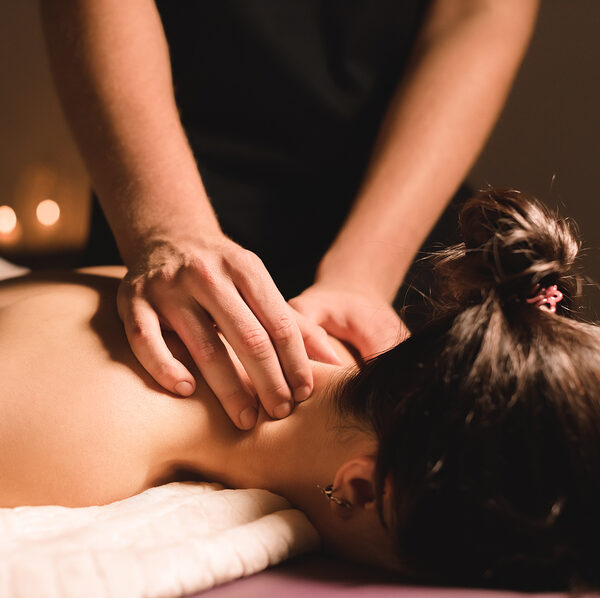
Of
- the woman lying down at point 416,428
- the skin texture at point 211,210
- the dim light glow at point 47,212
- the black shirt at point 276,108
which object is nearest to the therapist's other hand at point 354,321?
the skin texture at point 211,210

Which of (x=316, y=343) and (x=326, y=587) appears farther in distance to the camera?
(x=316, y=343)

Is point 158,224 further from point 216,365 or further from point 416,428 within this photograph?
point 416,428

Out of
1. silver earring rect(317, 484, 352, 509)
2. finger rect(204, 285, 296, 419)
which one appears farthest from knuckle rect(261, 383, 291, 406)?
silver earring rect(317, 484, 352, 509)

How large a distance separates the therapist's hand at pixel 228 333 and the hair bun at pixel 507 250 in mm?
186

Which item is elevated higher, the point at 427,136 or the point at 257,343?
the point at 427,136

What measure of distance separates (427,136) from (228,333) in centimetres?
60

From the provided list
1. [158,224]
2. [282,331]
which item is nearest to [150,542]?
[282,331]

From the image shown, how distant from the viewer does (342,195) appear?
3.99 ft

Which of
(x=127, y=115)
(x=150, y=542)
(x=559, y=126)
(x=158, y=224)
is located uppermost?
(x=559, y=126)

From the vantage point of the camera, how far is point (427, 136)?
1.12m

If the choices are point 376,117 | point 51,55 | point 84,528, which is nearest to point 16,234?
point 51,55

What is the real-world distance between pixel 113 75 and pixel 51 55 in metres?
0.17

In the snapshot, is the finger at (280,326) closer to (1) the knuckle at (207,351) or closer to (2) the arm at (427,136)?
(1) the knuckle at (207,351)

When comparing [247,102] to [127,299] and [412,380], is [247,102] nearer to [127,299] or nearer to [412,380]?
[127,299]
